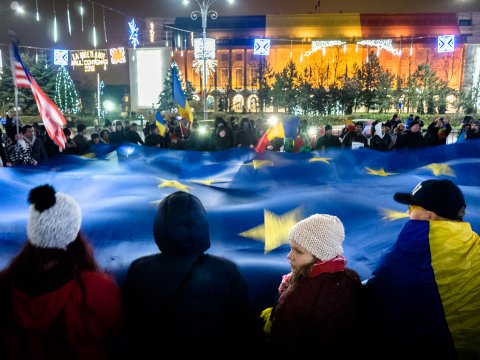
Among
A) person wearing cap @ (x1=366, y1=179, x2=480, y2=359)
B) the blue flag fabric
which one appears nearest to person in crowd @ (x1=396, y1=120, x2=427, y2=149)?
the blue flag fabric

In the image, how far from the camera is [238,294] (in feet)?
7.46

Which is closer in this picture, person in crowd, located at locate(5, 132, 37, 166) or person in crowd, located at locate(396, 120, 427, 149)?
person in crowd, located at locate(5, 132, 37, 166)

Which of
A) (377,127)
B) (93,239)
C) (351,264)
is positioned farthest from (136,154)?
(377,127)

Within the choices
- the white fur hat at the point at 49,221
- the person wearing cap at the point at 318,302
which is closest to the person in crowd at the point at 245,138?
the person wearing cap at the point at 318,302

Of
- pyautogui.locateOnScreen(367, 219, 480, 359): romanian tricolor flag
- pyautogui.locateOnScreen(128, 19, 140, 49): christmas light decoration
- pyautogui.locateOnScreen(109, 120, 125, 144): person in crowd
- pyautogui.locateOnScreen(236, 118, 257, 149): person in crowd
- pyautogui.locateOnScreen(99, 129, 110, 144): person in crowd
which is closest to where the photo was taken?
pyautogui.locateOnScreen(367, 219, 480, 359): romanian tricolor flag

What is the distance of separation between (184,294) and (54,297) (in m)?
0.54

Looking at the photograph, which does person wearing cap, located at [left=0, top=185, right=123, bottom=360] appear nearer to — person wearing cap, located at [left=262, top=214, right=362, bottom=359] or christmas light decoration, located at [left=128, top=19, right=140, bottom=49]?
person wearing cap, located at [left=262, top=214, right=362, bottom=359]

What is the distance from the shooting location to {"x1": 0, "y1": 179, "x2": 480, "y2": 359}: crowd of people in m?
2.11

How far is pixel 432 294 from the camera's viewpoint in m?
2.38

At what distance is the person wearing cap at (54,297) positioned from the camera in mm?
2070

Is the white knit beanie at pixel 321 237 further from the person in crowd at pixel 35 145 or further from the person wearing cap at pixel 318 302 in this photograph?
the person in crowd at pixel 35 145

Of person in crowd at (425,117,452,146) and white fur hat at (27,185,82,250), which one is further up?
white fur hat at (27,185,82,250)

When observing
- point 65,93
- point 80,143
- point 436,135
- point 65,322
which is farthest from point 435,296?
point 65,93

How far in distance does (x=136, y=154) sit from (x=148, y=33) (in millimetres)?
66229
